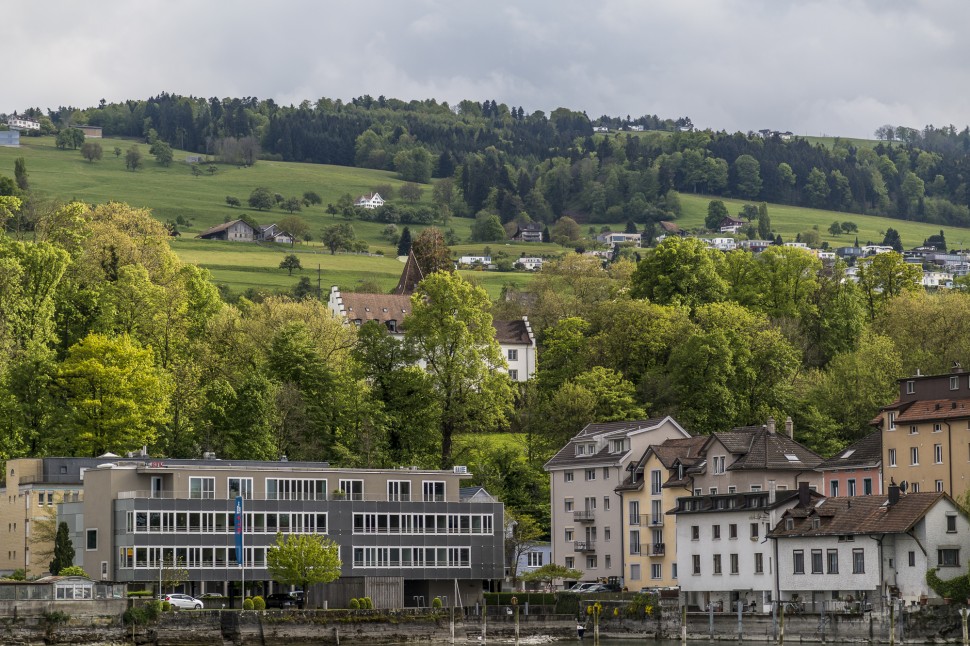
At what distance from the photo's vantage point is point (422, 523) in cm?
10169

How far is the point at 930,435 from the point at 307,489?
119 ft

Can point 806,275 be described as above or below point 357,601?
above

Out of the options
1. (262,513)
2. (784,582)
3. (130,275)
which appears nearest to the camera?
(784,582)

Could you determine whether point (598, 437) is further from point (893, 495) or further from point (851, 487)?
point (893, 495)

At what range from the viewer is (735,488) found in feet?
334

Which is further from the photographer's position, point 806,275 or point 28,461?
point 806,275

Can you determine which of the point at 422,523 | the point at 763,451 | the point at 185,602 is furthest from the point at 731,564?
the point at 185,602

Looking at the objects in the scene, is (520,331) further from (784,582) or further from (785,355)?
(784,582)

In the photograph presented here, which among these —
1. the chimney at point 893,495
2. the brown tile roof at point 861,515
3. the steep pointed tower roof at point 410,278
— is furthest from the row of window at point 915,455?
the steep pointed tower roof at point 410,278

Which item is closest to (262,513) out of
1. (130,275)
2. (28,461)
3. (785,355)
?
(28,461)

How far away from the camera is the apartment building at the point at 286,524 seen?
9381 cm

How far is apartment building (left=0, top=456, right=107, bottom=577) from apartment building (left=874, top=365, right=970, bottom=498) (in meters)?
47.2

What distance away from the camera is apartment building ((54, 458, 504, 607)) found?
93812 millimetres

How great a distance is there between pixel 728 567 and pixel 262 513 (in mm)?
26481
